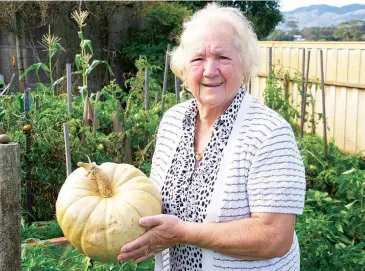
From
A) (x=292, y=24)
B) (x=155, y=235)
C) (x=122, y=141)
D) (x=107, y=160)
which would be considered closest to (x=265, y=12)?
(x=292, y=24)

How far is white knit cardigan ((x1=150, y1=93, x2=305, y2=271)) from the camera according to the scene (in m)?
1.95

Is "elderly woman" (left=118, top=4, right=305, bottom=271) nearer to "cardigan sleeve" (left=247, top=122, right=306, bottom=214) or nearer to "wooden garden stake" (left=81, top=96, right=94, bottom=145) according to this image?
"cardigan sleeve" (left=247, top=122, right=306, bottom=214)

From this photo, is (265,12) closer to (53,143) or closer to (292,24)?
(292,24)

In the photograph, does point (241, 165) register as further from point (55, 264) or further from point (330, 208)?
point (330, 208)

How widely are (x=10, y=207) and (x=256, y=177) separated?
2.46 feet

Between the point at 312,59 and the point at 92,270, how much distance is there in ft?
18.6

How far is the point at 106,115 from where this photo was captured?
15.9ft

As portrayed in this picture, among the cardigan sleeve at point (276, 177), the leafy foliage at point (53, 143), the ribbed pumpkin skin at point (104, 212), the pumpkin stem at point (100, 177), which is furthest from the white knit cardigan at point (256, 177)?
the leafy foliage at point (53, 143)

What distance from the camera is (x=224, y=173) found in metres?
2.04

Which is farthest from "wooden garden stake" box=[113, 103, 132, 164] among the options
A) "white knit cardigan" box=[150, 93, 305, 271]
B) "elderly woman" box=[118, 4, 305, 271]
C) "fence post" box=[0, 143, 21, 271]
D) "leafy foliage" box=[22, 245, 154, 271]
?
"fence post" box=[0, 143, 21, 271]

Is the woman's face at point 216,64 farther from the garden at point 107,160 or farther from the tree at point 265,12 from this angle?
the tree at point 265,12

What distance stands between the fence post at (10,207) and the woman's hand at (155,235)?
32cm

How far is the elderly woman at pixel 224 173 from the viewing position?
1.95 metres

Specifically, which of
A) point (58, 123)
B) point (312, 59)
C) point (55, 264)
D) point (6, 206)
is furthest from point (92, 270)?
point (312, 59)
